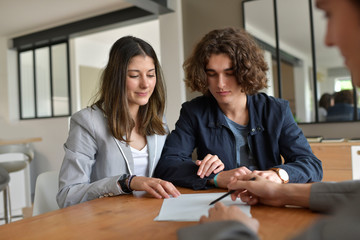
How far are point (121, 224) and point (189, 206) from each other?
0.75 ft

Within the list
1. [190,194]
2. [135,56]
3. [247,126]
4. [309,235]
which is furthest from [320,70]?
[309,235]

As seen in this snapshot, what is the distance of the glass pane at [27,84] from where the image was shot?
684 cm

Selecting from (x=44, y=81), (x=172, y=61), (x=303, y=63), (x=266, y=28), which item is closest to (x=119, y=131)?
(x=303, y=63)

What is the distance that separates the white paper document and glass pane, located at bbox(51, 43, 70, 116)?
18.5 feet

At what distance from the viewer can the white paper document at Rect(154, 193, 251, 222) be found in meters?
0.89

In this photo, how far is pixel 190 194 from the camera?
47.6 inches

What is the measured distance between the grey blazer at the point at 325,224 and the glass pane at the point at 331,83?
2746 mm

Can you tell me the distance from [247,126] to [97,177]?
0.75m

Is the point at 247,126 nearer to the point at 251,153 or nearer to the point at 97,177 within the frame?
the point at 251,153

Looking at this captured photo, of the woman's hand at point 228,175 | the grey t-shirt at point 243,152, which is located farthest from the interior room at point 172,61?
the woman's hand at point 228,175

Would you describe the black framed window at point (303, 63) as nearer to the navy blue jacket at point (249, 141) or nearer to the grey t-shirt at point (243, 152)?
the navy blue jacket at point (249, 141)

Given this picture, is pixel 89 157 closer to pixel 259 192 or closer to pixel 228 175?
pixel 228 175

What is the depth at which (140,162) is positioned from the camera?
5.26 feet

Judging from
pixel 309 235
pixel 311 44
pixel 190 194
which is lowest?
pixel 190 194
